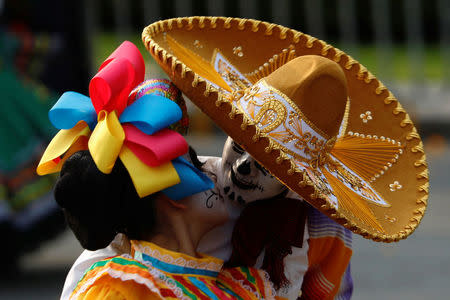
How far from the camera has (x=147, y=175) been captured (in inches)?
90.4

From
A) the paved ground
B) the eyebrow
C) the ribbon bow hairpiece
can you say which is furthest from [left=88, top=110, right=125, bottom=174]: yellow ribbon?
the paved ground

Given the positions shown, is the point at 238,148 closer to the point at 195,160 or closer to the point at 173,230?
the point at 195,160

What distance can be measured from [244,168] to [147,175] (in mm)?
285

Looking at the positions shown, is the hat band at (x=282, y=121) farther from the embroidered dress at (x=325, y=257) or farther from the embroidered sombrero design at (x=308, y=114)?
the embroidered dress at (x=325, y=257)

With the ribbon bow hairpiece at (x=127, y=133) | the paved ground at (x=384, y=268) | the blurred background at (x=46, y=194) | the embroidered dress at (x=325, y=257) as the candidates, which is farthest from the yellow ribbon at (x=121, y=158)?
the paved ground at (x=384, y=268)

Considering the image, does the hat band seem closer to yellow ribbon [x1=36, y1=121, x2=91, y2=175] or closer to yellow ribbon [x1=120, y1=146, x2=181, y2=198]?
yellow ribbon [x1=120, y1=146, x2=181, y2=198]

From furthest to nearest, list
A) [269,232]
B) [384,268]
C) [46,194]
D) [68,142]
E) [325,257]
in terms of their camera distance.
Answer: [384,268]
[46,194]
[325,257]
[269,232]
[68,142]

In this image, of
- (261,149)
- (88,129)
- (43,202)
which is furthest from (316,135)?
(43,202)

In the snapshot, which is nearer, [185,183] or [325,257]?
[185,183]

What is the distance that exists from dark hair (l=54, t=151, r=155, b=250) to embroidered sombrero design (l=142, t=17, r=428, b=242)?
0.95ft

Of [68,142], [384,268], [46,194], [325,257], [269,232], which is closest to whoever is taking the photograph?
[68,142]

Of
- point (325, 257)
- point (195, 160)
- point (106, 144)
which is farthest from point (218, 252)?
A: point (106, 144)

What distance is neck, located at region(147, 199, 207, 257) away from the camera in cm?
245

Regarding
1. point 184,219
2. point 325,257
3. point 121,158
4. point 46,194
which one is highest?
A: point 121,158
